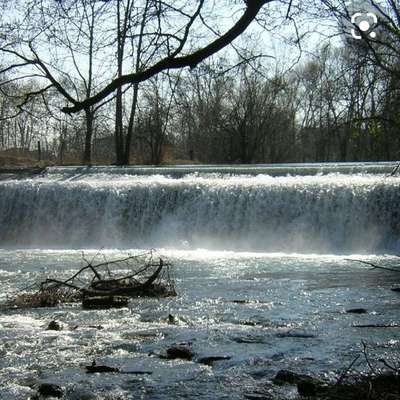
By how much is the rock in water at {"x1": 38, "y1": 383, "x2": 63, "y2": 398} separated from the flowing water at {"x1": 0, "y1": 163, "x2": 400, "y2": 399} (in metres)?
0.08

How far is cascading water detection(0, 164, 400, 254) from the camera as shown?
14.6 metres

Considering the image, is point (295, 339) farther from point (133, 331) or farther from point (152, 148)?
point (152, 148)

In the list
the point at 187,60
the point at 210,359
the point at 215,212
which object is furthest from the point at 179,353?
the point at 215,212

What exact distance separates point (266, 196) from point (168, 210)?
2512 mm

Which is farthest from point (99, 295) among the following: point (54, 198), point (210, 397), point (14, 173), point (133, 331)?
point (14, 173)

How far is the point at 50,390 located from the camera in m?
4.78

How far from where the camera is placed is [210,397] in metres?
4.70

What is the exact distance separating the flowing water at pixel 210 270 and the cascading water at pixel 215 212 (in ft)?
0.10

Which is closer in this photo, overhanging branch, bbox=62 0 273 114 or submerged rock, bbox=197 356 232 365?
overhanging branch, bbox=62 0 273 114

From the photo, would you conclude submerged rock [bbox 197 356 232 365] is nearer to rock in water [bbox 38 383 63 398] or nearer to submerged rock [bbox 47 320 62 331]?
rock in water [bbox 38 383 63 398]

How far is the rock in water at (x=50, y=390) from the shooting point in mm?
4727

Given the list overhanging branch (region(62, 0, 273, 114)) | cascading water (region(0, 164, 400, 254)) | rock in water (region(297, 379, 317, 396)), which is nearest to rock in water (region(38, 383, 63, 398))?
rock in water (region(297, 379, 317, 396))

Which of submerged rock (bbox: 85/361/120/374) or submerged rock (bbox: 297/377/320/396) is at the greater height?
submerged rock (bbox: 297/377/320/396)

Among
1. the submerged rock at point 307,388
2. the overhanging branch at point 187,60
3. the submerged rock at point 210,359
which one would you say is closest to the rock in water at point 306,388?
the submerged rock at point 307,388
